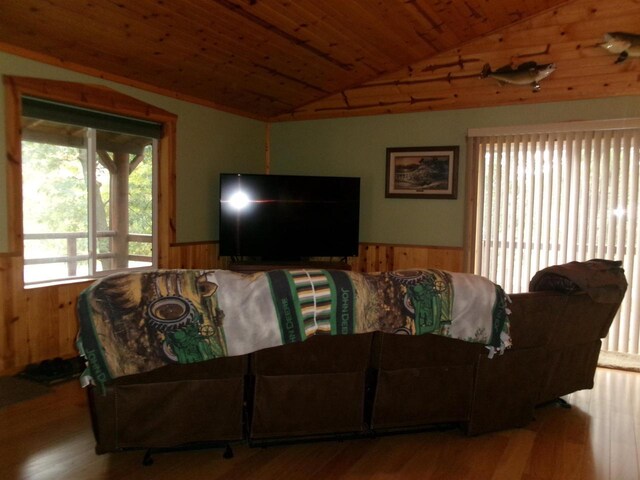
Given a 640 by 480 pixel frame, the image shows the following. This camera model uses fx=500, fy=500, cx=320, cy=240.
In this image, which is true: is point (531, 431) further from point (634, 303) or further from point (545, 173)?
point (545, 173)

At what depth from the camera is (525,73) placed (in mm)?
4629

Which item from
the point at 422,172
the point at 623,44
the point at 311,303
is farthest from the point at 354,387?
the point at 623,44

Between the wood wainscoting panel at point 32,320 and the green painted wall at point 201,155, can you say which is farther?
the green painted wall at point 201,155

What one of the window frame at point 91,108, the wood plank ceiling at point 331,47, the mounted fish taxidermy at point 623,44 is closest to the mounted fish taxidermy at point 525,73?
A: the wood plank ceiling at point 331,47

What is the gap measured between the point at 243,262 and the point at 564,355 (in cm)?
320

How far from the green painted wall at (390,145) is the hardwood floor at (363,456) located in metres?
2.70

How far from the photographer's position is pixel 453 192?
5250 mm

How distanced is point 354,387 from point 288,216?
304 centimetres

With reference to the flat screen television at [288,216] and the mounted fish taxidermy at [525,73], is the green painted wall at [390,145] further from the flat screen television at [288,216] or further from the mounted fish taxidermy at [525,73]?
the flat screen television at [288,216]

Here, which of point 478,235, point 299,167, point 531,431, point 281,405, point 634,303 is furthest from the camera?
point 299,167

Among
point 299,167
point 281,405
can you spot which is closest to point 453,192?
point 299,167

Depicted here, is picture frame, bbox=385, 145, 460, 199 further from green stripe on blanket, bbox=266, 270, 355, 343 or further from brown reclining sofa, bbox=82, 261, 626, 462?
green stripe on blanket, bbox=266, 270, 355, 343

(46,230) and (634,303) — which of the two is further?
(46,230)

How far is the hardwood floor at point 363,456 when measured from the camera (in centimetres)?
237
